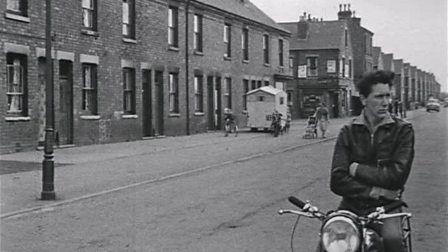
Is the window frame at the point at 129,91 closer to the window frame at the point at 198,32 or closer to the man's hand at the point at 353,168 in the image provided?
the window frame at the point at 198,32

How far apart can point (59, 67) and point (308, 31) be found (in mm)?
45681

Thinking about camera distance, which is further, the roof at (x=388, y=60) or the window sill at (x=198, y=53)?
the roof at (x=388, y=60)

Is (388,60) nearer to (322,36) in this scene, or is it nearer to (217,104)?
(322,36)

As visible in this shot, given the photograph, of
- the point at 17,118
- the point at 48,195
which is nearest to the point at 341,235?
the point at 48,195

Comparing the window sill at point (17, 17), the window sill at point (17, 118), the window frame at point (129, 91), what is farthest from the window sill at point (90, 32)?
the window sill at point (17, 118)

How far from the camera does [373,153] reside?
14.8 ft

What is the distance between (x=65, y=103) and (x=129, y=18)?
19.7 feet

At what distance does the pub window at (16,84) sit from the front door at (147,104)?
8.27 m

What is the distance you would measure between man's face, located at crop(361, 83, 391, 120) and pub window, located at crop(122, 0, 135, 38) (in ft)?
76.5

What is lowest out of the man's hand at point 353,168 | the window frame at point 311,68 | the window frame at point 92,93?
the man's hand at point 353,168

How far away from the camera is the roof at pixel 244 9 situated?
120 ft

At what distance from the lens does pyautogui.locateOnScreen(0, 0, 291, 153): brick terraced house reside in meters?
20.8

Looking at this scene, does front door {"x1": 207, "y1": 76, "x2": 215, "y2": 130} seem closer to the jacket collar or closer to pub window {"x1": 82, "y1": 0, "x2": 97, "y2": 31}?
pub window {"x1": 82, "y1": 0, "x2": 97, "y2": 31}

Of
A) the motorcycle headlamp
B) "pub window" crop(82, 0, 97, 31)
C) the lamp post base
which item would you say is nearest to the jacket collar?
the motorcycle headlamp
